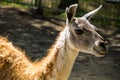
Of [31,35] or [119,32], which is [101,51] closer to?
[31,35]

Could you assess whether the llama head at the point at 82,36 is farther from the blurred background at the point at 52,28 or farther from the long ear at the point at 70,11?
the blurred background at the point at 52,28

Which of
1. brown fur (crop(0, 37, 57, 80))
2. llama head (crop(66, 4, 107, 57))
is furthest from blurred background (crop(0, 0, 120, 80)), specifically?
llama head (crop(66, 4, 107, 57))

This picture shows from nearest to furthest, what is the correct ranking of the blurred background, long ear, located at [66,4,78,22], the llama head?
the llama head < long ear, located at [66,4,78,22] < the blurred background

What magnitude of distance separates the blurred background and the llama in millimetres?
3135

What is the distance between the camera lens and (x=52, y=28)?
1269cm

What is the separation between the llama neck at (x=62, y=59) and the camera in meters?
5.31

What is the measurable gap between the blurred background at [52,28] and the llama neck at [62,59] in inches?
126

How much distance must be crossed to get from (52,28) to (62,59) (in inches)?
289

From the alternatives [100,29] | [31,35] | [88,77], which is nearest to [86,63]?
[88,77]

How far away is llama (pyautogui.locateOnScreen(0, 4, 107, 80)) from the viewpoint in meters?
5.31

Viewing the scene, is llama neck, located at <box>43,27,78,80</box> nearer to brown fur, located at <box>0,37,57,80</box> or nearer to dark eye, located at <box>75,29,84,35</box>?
brown fur, located at <box>0,37,57,80</box>

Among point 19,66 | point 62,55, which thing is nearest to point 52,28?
point 19,66

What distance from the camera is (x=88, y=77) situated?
8.70m

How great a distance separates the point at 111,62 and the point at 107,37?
101 inches
